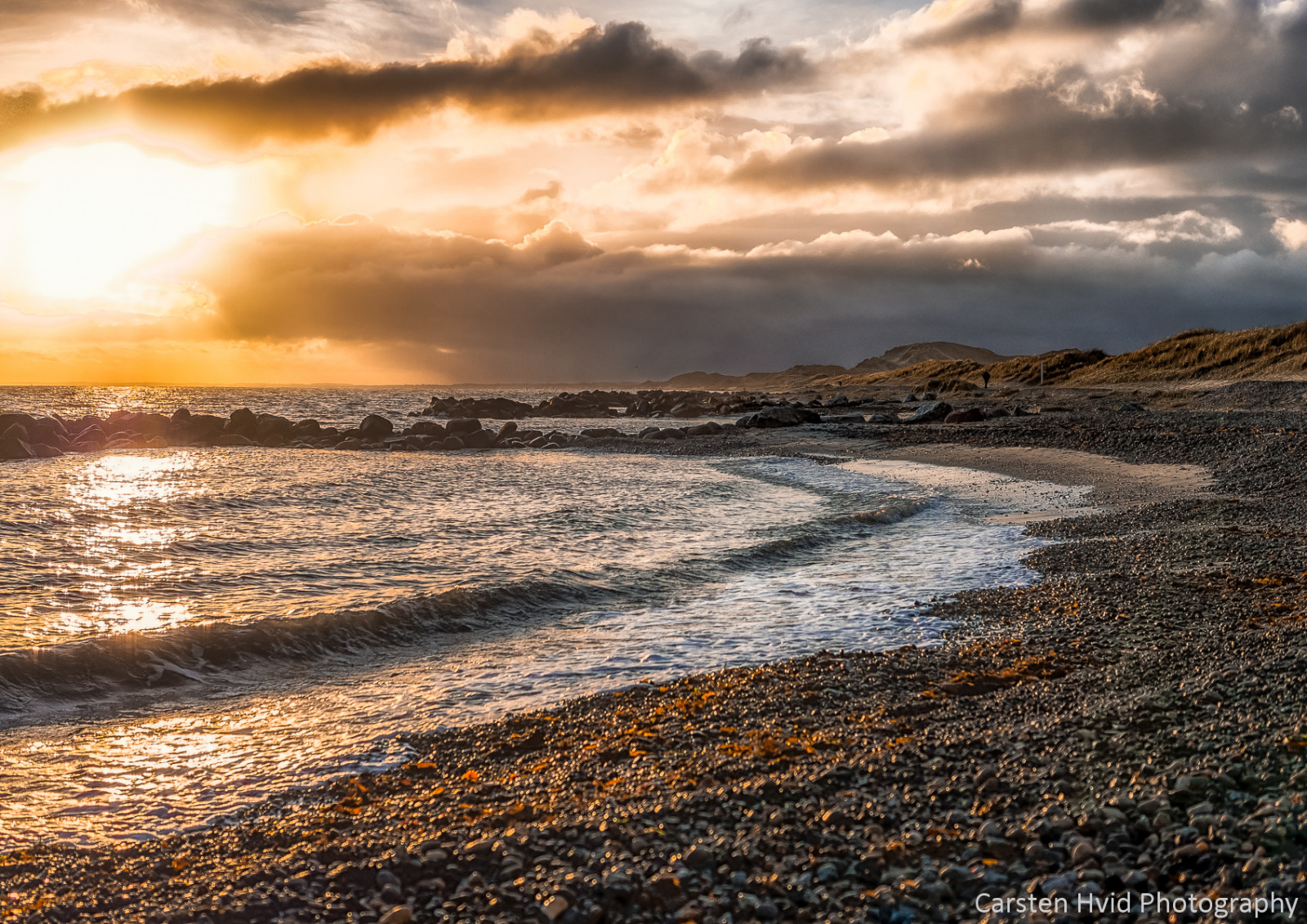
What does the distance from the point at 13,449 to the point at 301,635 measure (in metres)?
31.7

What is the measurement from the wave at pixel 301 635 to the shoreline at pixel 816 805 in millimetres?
3706

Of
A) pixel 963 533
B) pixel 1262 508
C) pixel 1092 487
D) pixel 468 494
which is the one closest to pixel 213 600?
pixel 468 494

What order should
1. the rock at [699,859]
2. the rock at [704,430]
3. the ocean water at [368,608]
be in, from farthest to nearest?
1. the rock at [704,430]
2. the ocean water at [368,608]
3. the rock at [699,859]

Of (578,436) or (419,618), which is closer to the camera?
(419,618)

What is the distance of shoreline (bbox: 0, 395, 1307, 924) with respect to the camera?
13.4 feet

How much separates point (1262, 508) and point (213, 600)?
1853 centimetres

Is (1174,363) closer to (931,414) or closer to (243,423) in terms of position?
(931,414)

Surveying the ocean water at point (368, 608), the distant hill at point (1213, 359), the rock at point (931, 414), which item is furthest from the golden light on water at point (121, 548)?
the distant hill at point (1213, 359)

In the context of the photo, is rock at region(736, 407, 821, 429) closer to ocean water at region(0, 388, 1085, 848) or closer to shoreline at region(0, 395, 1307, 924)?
ocean water at region(0, 388, 1085, 848)

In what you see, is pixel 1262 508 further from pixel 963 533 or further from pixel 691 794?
pixel 691 794

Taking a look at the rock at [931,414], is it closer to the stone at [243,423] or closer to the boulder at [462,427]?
the boulder at [462,427]

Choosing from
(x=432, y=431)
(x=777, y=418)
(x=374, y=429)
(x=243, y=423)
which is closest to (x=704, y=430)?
(x=777, y=418)

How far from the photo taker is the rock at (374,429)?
4269 cm

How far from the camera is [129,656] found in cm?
902
